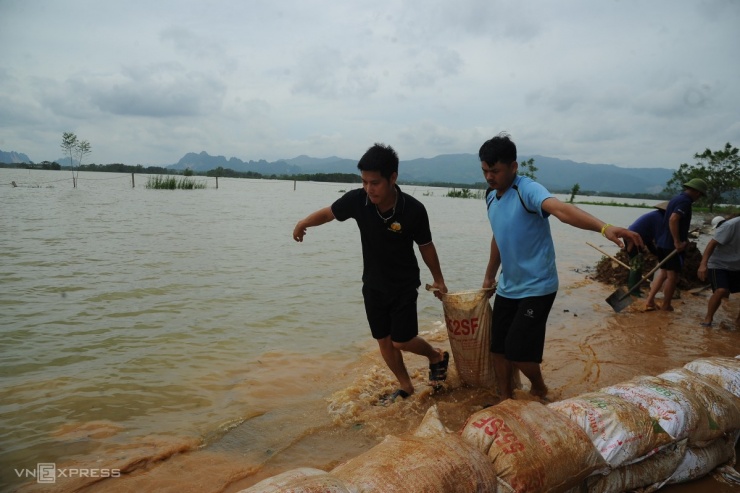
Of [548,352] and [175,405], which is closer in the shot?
[175,405]

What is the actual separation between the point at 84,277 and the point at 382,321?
5529 millimetres

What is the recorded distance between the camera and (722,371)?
2.60m

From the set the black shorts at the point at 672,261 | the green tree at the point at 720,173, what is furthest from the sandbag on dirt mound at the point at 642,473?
the green tree at the point at 720,173

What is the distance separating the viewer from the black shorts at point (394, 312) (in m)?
2.85

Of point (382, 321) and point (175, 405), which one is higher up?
point (382, 321)

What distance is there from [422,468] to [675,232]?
16.7 feet

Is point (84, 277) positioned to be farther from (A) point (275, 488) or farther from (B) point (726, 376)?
(B) point (726, 376)

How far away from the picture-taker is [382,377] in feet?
12.3

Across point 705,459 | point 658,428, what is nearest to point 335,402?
point 658,428

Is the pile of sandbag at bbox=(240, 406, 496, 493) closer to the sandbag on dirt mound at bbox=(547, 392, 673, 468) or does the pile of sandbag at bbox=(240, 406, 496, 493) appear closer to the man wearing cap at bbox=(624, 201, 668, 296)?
the sandbag on dirt mound at bbox=(547, 392, 673, 468)

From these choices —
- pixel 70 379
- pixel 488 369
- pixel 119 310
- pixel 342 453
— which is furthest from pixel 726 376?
pixel 119 310

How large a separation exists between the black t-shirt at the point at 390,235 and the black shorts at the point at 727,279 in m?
4.00

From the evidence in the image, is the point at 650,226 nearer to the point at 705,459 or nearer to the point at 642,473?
the point at 705,459

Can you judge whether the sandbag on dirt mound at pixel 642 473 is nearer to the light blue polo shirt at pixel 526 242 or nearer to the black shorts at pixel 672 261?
the light blue polo shirt at pixel 526 242
